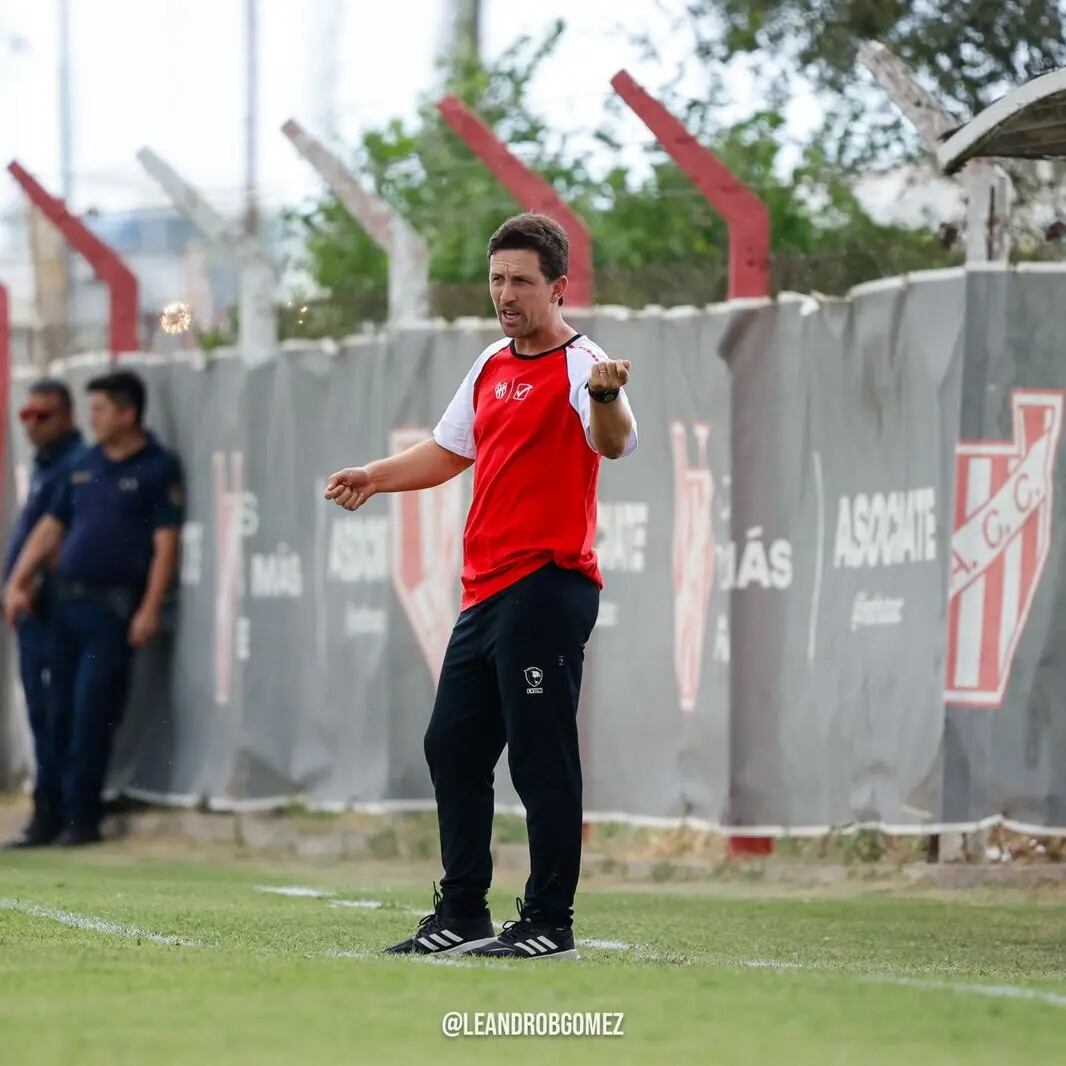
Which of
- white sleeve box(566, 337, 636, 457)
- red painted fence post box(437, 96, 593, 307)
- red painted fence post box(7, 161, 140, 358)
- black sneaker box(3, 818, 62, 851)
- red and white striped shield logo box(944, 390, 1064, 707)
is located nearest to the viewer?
white sleeve box(566, 337, 636, 457)

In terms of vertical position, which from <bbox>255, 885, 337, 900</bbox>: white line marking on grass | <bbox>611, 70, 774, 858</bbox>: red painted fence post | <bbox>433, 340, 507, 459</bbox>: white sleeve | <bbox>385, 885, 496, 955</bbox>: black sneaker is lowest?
<bbox>255, 885, 337, 900</bbox>: white line marking on grass

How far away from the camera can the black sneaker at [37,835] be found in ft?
45.0

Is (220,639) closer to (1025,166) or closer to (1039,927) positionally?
(1025,166)

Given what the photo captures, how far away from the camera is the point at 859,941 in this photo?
823 cm

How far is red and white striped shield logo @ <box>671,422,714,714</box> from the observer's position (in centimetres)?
1154

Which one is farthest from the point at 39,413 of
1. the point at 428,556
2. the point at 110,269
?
the point at 428,556

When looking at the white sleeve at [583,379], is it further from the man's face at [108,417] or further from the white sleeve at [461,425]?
the man's face at [108,417]

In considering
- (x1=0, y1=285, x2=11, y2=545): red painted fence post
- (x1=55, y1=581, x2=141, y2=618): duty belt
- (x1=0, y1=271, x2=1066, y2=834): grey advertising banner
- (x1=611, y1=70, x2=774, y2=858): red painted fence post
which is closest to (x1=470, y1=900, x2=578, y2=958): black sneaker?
(x1=0, y1=271, x2=1066, y2=834): grey advertising banner

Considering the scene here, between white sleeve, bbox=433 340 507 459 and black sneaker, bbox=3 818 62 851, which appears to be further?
black sneaker, bbox=3 818 62 851

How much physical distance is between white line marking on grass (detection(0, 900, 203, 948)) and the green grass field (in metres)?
0.02

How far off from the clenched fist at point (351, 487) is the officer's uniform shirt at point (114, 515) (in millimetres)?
6787

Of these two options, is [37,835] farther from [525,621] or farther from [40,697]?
[525,621]

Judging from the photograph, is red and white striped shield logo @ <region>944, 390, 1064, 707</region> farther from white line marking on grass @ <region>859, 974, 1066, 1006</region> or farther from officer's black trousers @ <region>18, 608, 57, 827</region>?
officer's black trousers @ <region>18, 608, 57, 827</region>

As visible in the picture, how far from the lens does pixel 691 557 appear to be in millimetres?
11633
